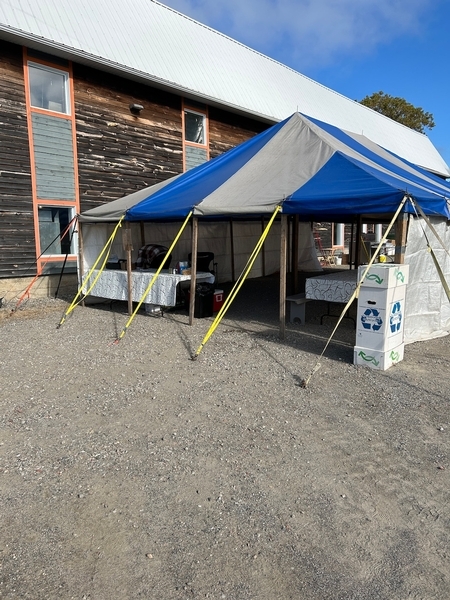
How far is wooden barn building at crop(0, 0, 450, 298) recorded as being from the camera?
365 inches

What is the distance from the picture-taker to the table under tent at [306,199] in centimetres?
573

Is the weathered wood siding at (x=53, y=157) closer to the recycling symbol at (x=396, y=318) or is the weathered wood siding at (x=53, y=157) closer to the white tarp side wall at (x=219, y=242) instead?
the white tarp side wall at (x=219, y=242)

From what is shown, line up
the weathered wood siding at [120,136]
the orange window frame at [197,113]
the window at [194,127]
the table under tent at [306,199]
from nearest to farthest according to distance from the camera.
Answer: the table under tent at [306,199] < the weathered wood siding at [120,136] < the orange window frame at [197,113] < the window at [194,127]

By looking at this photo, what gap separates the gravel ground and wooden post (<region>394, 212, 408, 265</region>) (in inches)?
47.8

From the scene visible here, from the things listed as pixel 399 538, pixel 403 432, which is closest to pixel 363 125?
pixel 403 432

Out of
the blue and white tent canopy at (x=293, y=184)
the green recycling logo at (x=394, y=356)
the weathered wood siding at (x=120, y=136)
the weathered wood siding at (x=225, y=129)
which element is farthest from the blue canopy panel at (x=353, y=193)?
the weathered wood siding at (x=225, y=129)

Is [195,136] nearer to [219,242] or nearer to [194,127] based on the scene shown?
[194,127]

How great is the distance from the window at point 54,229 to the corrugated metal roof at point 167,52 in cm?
327

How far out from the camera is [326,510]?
8.55ft

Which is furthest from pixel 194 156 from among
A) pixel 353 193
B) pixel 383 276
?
pixel 383 276

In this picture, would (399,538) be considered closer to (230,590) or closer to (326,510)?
(326,510)

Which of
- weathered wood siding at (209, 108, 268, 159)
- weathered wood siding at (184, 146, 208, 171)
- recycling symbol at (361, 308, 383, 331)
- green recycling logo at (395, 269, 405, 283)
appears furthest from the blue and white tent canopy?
weathered wood siding at (209, 108, 268, 159)

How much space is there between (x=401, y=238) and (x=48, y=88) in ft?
27.3

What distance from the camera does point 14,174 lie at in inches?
367
